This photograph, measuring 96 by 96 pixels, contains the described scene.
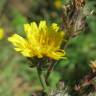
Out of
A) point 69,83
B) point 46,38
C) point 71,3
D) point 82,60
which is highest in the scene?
point 71,3

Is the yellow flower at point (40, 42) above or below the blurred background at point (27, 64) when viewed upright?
above

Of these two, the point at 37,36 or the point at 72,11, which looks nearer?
the point at 72,11

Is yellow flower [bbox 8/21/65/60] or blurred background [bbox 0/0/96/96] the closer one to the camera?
yellow flower [bbox 8/21/65/60]

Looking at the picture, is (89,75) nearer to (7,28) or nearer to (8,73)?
(8,73)

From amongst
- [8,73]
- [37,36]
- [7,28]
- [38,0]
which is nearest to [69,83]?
[37,36]

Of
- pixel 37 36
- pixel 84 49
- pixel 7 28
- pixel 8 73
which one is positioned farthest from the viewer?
pixel 7 28

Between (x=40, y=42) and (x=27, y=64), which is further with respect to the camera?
(x=27, y=64)

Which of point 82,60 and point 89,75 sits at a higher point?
point 89,75

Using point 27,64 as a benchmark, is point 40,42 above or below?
above
